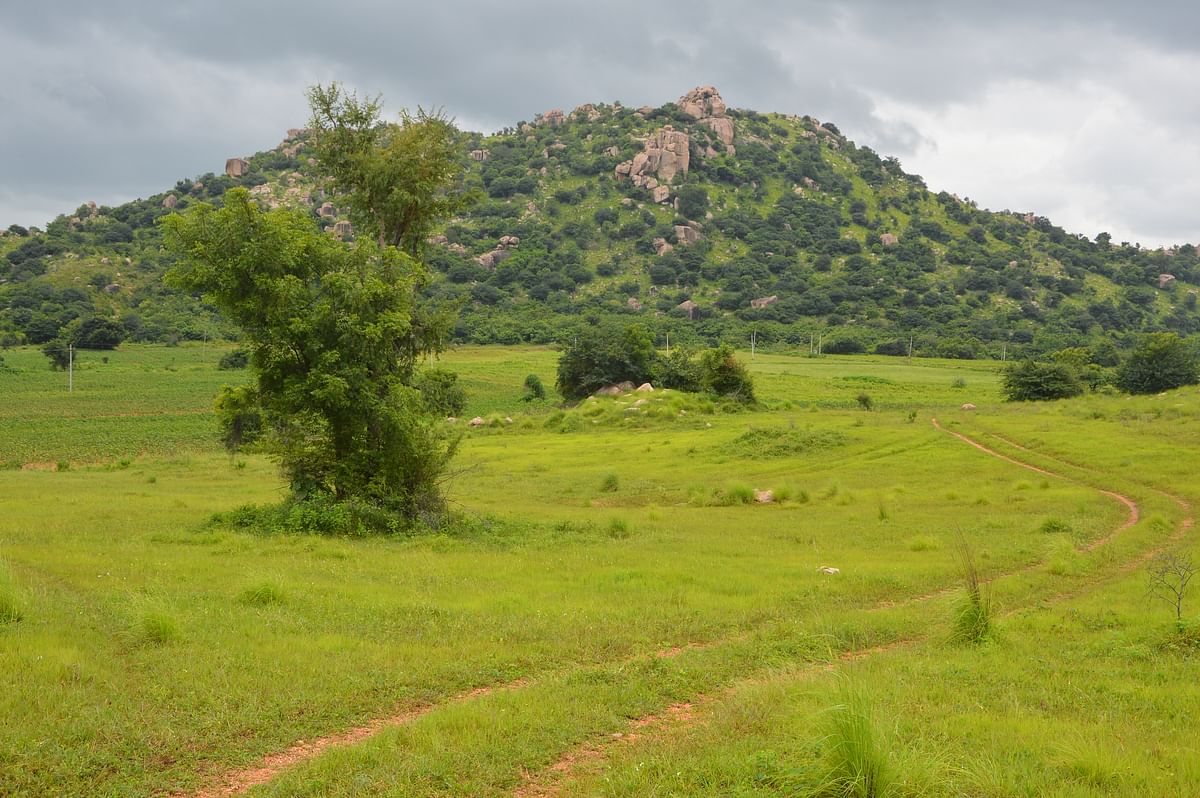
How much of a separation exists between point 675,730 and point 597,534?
13767 mm

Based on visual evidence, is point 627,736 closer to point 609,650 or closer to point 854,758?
point 854,758

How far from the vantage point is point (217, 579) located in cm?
1323

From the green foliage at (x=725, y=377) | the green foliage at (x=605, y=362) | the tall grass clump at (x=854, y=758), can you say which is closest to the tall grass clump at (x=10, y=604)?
the tall grass clump at (x=854, y=758)

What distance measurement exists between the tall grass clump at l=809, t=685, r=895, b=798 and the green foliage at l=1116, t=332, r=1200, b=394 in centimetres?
8061

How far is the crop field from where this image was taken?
19.9 ft

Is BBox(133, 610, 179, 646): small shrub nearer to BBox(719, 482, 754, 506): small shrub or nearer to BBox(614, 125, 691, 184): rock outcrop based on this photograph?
BBox(719, 482, 754, 506): small shrub

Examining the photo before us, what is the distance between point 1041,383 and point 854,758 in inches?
2744

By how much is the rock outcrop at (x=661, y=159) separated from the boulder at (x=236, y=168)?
8747 centimetres

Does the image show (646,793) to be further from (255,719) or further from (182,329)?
(182,329)

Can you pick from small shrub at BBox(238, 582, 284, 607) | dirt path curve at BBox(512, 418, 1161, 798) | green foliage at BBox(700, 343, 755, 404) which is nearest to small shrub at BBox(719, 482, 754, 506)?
dirt path curve at BBox(512, 418, 1161, 798)

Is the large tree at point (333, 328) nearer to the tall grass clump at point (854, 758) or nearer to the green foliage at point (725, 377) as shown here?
the tall grass clump at point (854, 758)

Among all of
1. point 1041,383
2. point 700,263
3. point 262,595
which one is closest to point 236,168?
point 700,263

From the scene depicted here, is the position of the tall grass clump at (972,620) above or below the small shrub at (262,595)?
above

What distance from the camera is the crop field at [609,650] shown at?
6055mm
